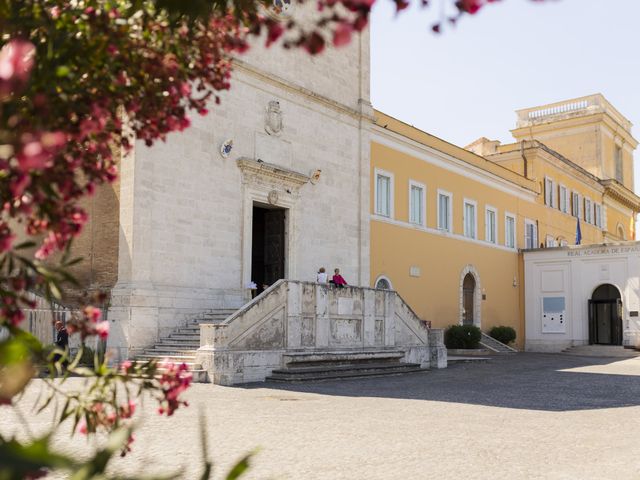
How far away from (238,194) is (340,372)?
6221mm

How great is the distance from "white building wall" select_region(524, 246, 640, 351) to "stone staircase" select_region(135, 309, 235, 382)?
881 inches

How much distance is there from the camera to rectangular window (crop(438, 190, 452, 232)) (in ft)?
108

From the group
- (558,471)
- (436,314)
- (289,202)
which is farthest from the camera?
(436,314)

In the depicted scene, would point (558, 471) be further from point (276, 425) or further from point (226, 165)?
point (226, 165)

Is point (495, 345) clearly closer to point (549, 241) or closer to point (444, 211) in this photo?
point (444, 211)

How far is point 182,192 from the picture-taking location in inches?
795

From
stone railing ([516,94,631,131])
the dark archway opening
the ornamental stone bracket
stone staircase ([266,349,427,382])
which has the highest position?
stone railing ([516,94,631,131])

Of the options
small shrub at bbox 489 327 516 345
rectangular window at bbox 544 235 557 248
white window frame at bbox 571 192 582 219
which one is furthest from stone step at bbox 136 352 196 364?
white window frame at bbox 571 192 582 219

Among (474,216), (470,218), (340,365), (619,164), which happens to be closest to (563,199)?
(474,216)

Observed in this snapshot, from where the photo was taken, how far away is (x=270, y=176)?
2289 cm

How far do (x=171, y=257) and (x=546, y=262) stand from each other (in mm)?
24322

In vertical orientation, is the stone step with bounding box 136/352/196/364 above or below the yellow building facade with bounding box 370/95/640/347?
below

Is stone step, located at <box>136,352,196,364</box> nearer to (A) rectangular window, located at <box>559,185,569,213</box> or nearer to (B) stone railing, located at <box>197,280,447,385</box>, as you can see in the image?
(B) stone railing, located at <box>197,280,447,385</box>

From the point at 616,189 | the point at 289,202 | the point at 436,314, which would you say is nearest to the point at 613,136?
the point at 616,189
